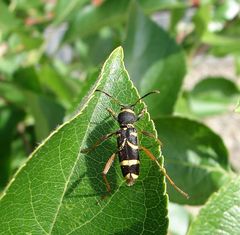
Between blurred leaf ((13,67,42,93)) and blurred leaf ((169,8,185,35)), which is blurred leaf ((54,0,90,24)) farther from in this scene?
blurred leaf ((169,8,185,35))

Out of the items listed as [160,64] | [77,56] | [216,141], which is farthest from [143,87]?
[77,56]

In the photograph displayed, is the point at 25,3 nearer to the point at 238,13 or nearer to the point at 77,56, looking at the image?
the point at 238,13

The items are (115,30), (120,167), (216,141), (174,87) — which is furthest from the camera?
(115,30)

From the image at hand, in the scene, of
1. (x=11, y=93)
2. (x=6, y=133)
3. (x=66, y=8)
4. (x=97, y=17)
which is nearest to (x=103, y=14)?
(x=97, y=17)

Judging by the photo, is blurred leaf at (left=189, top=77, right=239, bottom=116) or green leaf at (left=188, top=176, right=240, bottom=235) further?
blurred leaf at (left=189, top=77, right=239, bottom=116)

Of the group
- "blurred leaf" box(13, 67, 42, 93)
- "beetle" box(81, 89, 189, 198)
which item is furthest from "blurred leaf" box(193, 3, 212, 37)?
"beetle" box(81, 89, 189, 198)

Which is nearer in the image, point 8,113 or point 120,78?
point 120,78
